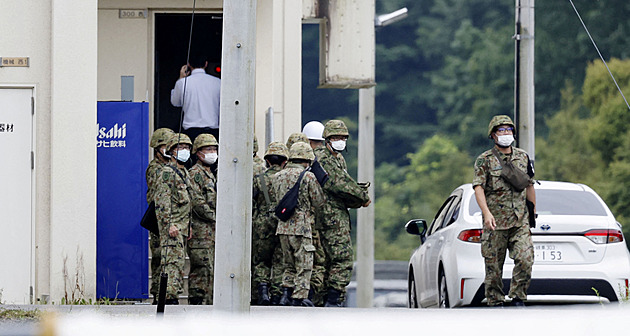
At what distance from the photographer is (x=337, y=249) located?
1248cm

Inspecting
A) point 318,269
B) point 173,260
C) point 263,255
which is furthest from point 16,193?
point 318,269

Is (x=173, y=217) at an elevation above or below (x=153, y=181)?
below

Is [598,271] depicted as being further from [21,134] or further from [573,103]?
[573,103]

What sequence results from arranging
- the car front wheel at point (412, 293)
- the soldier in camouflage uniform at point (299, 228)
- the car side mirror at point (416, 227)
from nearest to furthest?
the soldier in camouflage uniform at point (299, 228)
the car side mirror at point (416, 227)
the car front wheel at point (412, 293)

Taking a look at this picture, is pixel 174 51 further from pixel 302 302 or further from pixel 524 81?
pixel 302 302

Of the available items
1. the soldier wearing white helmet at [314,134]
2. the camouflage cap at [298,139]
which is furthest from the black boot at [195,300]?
the soldier wearing white helmet at [314,134]

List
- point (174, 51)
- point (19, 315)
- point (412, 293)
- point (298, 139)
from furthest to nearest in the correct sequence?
point (174, 51) → point (412, 293) → point (298, 139) → point (19, 315)

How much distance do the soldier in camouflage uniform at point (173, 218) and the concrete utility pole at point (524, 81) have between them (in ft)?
28.2

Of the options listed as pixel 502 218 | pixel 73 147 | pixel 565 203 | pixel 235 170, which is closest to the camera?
pixel 235 170

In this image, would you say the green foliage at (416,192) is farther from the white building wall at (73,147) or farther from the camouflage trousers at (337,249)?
the white building wall at (73,147)

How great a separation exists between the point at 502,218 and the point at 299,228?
1.89 m

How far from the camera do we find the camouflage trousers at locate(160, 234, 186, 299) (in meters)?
12.0

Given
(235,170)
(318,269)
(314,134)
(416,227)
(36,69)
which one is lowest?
(318,269)

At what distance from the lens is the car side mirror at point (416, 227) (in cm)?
1359
